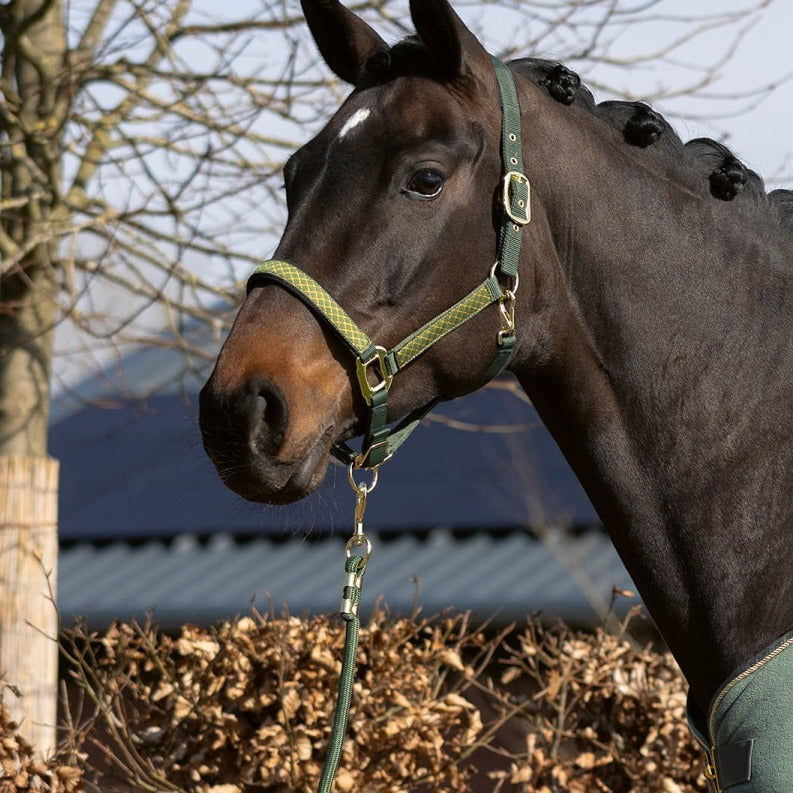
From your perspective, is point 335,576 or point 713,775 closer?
point 713,775

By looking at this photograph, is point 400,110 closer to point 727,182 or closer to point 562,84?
point 562,84

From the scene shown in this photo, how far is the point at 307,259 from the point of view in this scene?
2.40 metres

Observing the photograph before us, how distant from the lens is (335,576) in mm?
8859

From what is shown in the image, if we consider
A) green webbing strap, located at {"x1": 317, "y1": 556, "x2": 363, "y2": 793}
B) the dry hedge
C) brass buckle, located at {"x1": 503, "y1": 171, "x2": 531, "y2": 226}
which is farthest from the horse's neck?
the dry hedge

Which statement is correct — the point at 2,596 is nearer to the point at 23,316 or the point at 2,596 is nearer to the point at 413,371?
the point at 23,316

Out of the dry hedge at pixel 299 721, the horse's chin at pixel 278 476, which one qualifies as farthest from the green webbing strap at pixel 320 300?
the dry hedge at pixel 299 721

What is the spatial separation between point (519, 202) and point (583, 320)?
0.27 meters

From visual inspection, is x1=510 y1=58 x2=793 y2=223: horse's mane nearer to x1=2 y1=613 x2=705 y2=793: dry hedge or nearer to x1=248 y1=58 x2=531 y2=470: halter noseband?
x1=248 y1=58 x2=531 y2=470: halter noseband

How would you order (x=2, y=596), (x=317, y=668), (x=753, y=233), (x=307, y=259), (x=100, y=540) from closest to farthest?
(x=307, y=259) < (x=753, y=233) < (x=317, y=668) < (x=2, y=596) < (x=100, y=540)

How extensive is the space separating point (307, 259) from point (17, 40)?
3.69 meters

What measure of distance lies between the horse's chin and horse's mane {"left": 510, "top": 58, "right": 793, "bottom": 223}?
894mm

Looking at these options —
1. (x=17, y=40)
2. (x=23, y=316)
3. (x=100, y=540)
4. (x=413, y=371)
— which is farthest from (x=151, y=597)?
(x=413, y=371)

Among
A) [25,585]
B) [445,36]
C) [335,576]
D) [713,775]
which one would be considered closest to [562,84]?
[445,36]

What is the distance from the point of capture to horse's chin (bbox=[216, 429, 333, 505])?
2.30 meters
